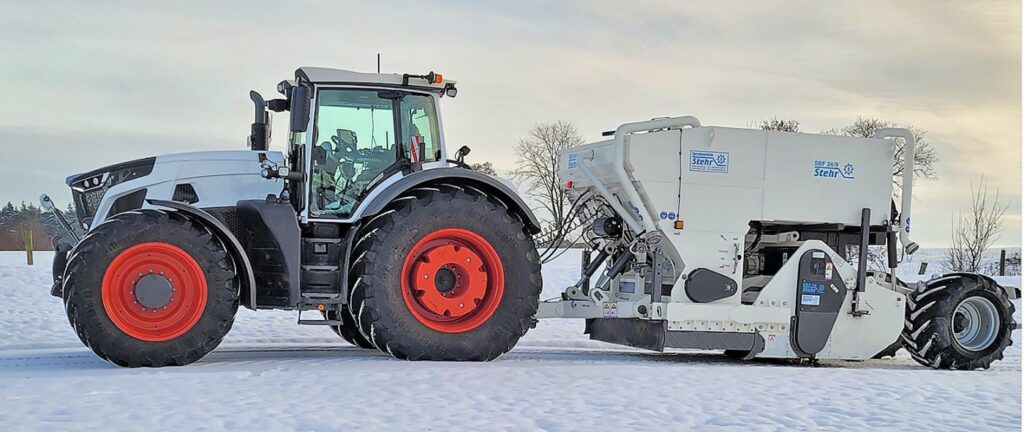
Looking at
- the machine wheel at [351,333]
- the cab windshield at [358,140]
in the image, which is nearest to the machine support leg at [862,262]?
the cab windshield at [358,140]

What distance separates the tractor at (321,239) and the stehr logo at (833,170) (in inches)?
128

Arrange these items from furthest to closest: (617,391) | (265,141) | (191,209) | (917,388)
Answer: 1. (265,141)
2. (191,209)
3. (917,388)
4. (617,391)

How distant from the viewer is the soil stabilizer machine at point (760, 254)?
10.1m

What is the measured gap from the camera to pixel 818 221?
1066 cm

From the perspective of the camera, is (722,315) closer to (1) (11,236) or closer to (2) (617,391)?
(2) (617,391)

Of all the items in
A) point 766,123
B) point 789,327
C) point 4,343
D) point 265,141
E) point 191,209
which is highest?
point 766,123

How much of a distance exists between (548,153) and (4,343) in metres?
21.8

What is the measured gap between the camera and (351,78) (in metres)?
9.34

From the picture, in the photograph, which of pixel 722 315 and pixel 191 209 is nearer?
pixel 191 209

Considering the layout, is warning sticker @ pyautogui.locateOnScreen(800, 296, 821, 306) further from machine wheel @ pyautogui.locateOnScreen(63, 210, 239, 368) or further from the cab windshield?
machine wheel @ pyautogui.locateOnScreen(63, 210, 239, 368)

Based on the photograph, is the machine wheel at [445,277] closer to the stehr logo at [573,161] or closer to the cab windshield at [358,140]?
the cab windshield at [358,140]

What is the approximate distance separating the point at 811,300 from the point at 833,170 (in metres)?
1.45

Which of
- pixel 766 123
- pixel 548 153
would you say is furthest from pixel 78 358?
pixel 766 123

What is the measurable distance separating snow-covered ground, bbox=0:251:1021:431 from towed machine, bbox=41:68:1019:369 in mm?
547
